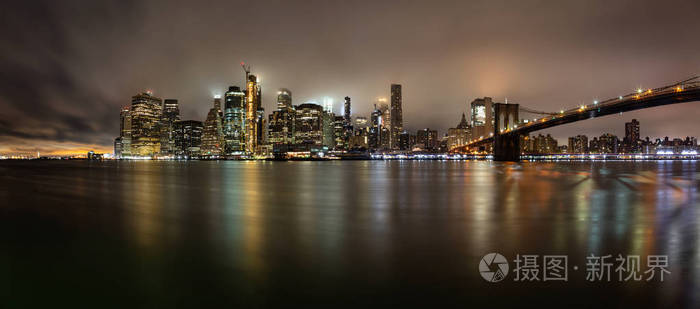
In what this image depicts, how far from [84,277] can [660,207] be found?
66.9ft

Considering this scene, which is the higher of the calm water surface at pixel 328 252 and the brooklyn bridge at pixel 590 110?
the brooklyn bridge at pixel 590 110

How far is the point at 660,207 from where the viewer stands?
1515 cm

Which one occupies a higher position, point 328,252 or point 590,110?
point 590,110

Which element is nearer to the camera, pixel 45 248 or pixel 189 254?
pixel 189 254

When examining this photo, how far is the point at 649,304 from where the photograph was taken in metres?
4.96

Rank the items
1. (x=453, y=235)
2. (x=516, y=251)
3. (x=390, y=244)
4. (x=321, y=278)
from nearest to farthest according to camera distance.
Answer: (x=321, y=278), (x=516, y=251), (x=390, y=244), (x=453, y=235)

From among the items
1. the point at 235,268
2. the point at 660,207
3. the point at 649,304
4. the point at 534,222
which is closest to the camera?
the point at 649,304

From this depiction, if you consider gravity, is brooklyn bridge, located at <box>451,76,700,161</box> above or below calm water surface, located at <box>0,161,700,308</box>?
above

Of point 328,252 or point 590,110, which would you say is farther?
point 590,110

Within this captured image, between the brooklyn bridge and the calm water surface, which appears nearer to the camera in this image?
the calm water surface

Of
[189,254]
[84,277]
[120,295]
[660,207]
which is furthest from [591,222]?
[84,277]

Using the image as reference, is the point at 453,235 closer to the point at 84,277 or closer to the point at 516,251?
the point at 516,251

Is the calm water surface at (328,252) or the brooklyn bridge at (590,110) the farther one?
the brooklyn bridge at (590,110)

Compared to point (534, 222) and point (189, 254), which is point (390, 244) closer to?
point (189, 254)
